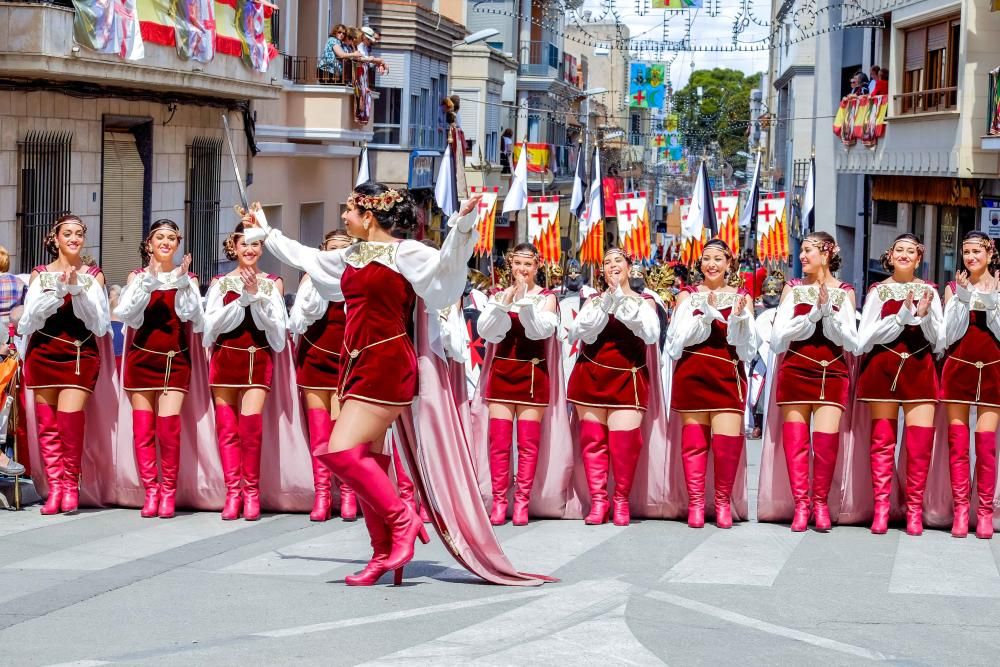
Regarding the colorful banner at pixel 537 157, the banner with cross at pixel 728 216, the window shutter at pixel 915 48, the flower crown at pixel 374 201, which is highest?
the window shutter at pixel 915 48

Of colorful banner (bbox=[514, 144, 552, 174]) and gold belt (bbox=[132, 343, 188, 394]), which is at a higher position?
colorful banner (bbox=[514, 144, 552, 174])

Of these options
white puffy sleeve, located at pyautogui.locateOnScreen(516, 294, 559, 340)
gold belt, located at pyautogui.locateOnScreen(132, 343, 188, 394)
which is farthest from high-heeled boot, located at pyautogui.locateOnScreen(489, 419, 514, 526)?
gold belt, located at pyautogui.locateOnScreen(132, 343, 188, 394)

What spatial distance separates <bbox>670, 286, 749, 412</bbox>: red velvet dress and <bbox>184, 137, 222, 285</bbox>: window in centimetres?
1182

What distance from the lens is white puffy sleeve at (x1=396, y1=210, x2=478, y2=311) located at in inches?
263

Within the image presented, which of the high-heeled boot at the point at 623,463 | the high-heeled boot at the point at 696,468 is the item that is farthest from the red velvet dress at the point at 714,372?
the high-heeled boot at the point at 623,463

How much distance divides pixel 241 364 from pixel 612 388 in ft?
6.80

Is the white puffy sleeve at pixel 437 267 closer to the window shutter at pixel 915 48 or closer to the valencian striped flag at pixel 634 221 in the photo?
the valencian striped flag at pixel 634 221

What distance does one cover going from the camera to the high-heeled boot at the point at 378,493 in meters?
6.71

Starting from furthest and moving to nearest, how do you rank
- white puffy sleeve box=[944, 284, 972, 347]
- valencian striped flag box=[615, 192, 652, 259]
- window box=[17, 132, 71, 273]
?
valencian striped flag box=[615, 192, 652, 259] < window box=[17, 132, 71, 273] < white puffy sleeve box=[944, 284, 972, 347]

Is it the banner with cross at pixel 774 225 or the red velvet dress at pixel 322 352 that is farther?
the banner with cross at pixel 774 225

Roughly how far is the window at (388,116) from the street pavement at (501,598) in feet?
85.1

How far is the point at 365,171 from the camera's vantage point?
23.7 meters

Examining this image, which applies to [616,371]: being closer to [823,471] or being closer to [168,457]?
[823,471]

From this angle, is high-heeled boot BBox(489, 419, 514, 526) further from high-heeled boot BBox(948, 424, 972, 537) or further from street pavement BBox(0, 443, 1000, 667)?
high-heeled boot BBox(948, 424, 972, 537)
